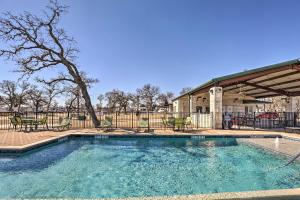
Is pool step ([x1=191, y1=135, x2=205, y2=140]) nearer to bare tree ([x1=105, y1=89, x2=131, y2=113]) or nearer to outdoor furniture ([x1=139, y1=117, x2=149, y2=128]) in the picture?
outdoor furniture ([x1=139, y1=117, x2=149, y2=128])

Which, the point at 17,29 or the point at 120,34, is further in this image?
the point at 120,34

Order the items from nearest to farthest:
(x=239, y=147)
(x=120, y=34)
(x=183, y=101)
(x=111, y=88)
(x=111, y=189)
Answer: (x=111, y=189) → (x=239, y=147) → (x=120, y=34) → (x=183, y=101) → (x=111, y=88)

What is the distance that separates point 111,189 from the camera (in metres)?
4.78

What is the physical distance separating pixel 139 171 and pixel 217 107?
906cm

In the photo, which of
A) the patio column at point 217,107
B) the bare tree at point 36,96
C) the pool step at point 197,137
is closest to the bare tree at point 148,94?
the bare tree at point 36,96

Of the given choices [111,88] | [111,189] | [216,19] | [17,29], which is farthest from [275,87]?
[111,88]

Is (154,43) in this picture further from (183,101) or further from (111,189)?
(111,189)

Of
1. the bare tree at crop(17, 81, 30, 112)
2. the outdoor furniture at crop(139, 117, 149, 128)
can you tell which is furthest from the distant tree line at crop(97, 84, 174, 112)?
the outdoor furniture at crop(139, 117, 149, 128)

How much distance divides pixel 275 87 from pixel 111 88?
153 feet

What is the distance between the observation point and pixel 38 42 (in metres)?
14.5

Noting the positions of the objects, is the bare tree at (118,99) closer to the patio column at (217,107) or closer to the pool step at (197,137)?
the patio column at (217,107)

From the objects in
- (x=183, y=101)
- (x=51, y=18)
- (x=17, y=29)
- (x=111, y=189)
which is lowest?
(x=111, y=189)

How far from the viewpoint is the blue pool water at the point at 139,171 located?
4.71 m

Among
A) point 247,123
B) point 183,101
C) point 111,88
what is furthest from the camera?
point 111,88
